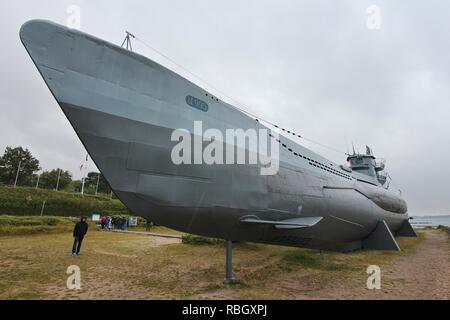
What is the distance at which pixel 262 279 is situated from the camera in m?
7.69

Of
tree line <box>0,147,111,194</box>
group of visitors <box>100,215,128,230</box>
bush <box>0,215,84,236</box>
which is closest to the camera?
bush <box>0,215,84,236</box>

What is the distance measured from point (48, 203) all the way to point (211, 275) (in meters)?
29.6

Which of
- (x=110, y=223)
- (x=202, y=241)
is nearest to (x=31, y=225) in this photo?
(x=110, y=223)

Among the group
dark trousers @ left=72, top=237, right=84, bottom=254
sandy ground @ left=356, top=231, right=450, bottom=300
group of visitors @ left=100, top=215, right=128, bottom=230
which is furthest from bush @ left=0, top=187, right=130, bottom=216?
sandy ground @ left=356, top=231, right=450, bottom=300

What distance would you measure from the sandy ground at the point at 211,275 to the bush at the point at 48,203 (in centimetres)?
2040

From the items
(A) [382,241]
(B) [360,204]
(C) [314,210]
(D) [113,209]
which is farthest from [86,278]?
(D) [113,209]

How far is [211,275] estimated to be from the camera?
8086 millimetres

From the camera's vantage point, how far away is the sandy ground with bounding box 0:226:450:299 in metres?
6.34

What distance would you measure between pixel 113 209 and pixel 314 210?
33945mm

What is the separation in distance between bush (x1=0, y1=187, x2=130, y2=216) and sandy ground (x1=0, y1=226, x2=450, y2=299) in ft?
66.9

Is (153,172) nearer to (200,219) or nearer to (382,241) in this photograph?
(200,219)

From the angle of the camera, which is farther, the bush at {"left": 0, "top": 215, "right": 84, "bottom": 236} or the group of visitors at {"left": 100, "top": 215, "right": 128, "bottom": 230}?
the group of visitors at {"left": 100, "top": 215, "right": 128, "bottom": 230}

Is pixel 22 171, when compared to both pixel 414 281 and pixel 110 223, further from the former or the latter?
pixel 414 281

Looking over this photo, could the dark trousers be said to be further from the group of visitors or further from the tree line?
the tree line
